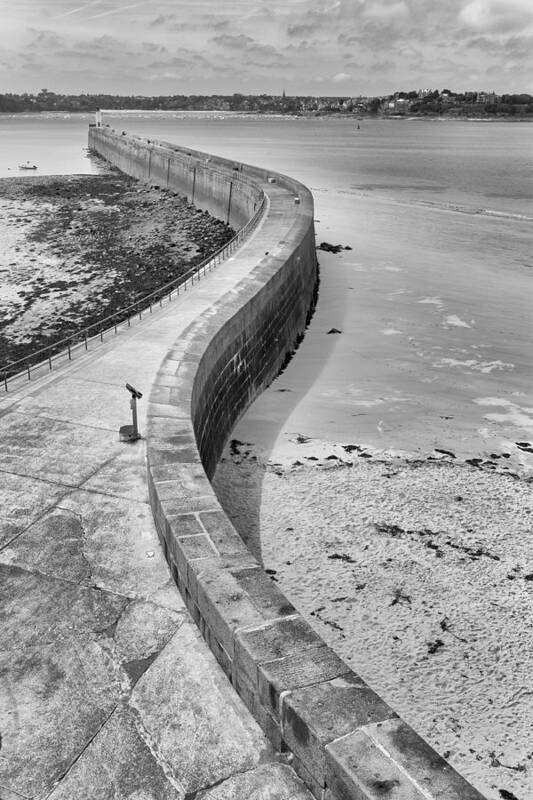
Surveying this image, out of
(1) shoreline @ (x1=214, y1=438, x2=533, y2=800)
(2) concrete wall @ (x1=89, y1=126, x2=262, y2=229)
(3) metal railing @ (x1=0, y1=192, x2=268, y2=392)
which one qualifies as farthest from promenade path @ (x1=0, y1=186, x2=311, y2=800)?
(2) concrete wall @ (x1=89, y1=126, x2=262, y2=229)

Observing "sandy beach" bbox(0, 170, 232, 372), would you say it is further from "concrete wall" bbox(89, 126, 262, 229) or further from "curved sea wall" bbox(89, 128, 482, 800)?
"curved sea wall" bbox(89, 128, 482, 800)

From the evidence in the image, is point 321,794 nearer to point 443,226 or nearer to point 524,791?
point 524,791

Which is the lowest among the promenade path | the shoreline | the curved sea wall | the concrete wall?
the shoreline

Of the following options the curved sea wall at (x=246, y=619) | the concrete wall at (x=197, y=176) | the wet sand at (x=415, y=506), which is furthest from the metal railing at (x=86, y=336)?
the concrete wall at (x=197, y=176)

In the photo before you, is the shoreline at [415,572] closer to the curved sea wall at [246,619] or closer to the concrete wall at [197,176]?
the curved sea wall at [246,619]

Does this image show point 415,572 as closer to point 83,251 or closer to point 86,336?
point 86,336

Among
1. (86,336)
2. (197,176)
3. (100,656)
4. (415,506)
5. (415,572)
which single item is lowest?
(415,572)

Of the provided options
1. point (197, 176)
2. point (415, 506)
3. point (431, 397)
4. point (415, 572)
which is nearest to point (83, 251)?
point (197, 176)
